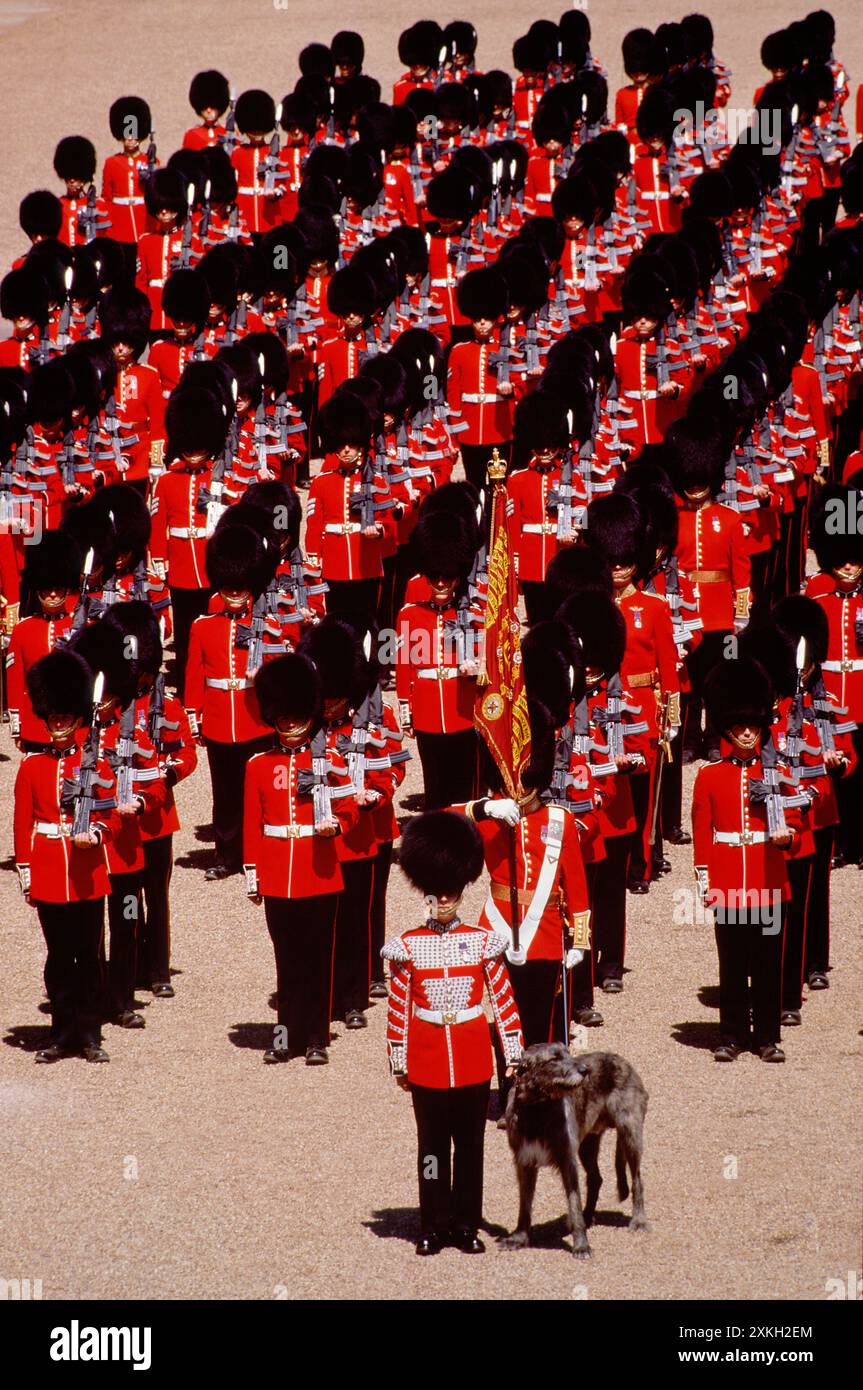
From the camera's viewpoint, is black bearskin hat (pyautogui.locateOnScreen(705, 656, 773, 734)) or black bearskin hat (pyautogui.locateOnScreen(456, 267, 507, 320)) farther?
black bearskin hat (pyautogui.locateOnScreen(456, 267, 507, 320))

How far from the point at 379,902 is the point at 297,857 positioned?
747 millimetres

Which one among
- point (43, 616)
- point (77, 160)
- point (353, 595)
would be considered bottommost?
point (353, 595)

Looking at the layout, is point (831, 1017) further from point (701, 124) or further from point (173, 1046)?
point (701, 124)

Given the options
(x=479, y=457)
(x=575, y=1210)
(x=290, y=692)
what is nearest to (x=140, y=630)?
(x=290, y=692)

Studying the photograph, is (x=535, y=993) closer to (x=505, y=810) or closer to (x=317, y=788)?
(x=505, y=810)

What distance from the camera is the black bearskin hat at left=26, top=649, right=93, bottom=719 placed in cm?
905

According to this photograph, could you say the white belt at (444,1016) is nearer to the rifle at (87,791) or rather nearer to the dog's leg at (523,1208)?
the dog's leg at (523,1208)

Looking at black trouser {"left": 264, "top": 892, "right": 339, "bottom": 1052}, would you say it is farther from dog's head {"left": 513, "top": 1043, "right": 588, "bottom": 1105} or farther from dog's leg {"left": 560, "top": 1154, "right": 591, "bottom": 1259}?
dog's leg {"left": 560, "top": 1154, "right": 591, "bottom": 1259}

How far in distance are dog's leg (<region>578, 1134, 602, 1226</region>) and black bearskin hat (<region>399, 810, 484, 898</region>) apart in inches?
28.0

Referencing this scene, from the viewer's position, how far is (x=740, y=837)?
8.95 m

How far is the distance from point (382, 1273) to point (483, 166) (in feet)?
32.7

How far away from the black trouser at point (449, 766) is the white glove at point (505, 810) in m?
2.57

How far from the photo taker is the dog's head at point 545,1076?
745cm

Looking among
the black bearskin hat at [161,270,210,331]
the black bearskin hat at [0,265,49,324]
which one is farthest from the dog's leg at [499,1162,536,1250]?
the black bearskin hat at [0,265,49,324]
